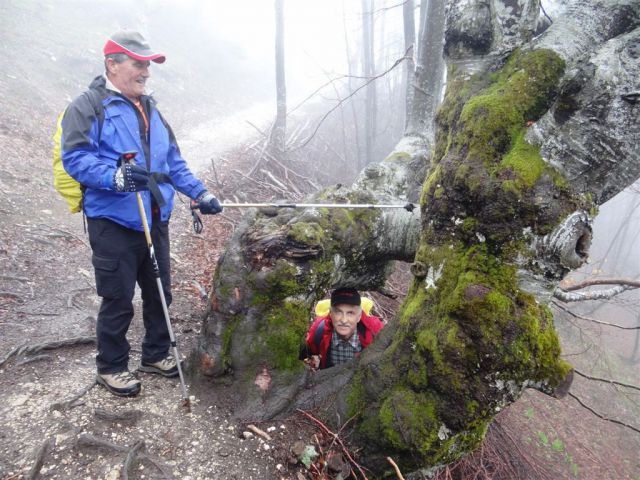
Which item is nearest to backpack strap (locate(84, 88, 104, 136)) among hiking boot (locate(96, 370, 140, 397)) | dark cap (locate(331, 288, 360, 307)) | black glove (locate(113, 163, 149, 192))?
black glove (locate(113, 163, 149, 192))

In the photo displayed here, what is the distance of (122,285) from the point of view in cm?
305

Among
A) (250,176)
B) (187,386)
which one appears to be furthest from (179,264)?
(250,176)

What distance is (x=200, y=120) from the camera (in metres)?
18.8

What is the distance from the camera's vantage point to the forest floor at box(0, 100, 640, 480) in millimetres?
2568

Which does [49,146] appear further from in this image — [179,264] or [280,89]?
[280,89]

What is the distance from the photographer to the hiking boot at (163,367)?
3436 millimetres

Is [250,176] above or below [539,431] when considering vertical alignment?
above

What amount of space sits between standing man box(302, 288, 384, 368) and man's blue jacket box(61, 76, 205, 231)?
1.95m

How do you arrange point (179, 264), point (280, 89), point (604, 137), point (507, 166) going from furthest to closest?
point (280, 89) → point (179, 264) → point (507, 166) → point (604, 137)

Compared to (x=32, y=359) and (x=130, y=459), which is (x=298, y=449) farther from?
(x=32, y=359)

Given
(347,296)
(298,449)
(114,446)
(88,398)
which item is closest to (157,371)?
(88,398)

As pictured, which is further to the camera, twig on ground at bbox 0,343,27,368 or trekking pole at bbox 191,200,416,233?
twig on ground at bbox 0,343,27,368

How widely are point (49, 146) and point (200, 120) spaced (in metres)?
9.28

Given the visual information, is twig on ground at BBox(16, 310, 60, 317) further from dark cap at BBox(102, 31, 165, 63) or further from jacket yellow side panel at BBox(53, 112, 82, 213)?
dark cap at BBox(102, 31, 165, 63)
